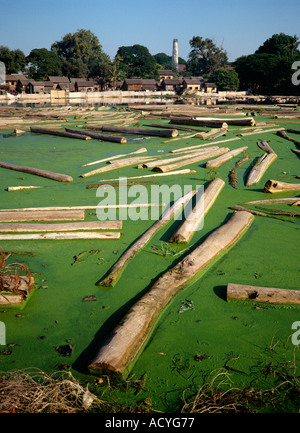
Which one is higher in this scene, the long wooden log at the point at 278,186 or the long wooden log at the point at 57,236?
the long wooden log at the point at 278,186

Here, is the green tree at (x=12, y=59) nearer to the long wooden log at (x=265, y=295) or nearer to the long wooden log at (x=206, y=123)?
the long wooden log at (x=206, y=123)

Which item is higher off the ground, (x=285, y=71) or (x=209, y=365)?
(x=285, y=71)

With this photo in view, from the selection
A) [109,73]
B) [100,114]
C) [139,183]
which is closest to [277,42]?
[109,73]

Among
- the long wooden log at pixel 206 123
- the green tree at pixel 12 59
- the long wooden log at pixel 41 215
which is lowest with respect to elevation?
the long wooden log at pixel 41 215

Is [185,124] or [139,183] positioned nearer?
[139,183]

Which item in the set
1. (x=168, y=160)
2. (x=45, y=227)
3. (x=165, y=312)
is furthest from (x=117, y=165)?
(x=165, y=312)

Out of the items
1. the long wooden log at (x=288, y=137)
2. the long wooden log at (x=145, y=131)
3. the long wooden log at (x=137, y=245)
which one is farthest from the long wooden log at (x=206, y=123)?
the long wooden log at (x=137, y=245)

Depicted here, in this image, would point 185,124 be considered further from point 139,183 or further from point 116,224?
point 116,224

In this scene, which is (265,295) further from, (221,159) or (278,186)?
(221,159)
